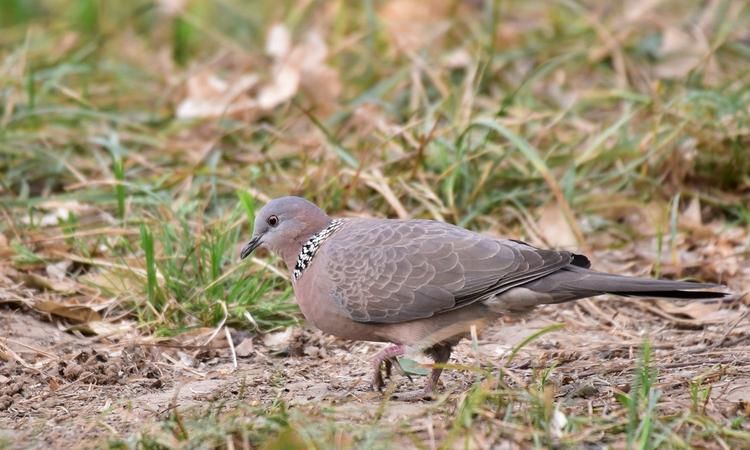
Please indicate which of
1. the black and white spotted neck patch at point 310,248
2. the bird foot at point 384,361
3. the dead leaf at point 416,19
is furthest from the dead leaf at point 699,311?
the dead leaf at point 416,19

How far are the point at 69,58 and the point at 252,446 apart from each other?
4841 mm

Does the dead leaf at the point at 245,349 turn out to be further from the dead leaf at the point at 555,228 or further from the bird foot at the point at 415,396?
the dead leaf at the point at 555,228

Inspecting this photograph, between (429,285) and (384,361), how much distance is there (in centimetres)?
36

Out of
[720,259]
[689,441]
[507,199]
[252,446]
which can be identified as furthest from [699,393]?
[507,199]

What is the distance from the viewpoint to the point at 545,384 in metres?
3.62

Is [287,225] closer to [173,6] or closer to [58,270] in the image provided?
[58,270]

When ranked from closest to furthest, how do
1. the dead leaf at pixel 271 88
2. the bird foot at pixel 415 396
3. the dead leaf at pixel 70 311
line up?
the bird foot at pixel 415 396, the dead leaf at pixel 70 311, the dead leaf at pixel 271 88

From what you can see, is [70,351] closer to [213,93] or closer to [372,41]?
[213,93]

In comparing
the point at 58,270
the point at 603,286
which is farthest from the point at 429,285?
the point at 58,270

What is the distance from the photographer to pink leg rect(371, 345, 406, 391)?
3776 mm

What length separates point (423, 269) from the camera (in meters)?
3.81

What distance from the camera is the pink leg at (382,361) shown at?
378 centimetres

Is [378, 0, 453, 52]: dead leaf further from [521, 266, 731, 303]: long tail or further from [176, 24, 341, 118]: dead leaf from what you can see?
[521, 266, 731, 303]: long tail

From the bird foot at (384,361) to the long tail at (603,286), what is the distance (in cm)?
51
